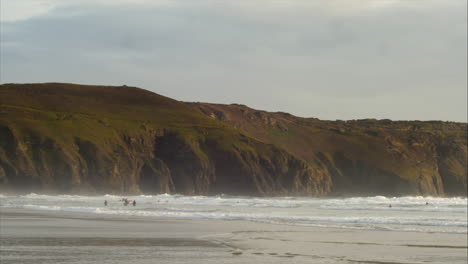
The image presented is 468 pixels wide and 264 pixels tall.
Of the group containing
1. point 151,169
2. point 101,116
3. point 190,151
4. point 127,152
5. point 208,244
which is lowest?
point 208,244

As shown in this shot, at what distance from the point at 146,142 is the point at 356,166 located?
48.0m

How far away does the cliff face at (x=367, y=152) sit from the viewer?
446 feet

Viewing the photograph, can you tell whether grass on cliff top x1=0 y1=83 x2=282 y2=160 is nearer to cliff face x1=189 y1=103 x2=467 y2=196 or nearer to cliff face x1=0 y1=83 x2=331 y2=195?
cliff face x1=0 y1=83 x2=331 y2=195

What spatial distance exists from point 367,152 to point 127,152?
59.2 meters

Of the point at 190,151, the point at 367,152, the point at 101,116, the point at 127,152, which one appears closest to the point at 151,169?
the point at 127,152

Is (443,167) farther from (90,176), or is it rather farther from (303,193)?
(90,176)

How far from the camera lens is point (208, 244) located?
87.4 ft

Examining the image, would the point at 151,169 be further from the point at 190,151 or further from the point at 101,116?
the point at 101,116

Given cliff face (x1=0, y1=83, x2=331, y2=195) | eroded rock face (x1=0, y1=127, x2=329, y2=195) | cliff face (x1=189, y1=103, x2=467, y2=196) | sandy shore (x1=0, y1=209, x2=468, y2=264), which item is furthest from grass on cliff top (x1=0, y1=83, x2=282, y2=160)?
sandy shore (x1=0, y1=209, x2=468, y2=264)

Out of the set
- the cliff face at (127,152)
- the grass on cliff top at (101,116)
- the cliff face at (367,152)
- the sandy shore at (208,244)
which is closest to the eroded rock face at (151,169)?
the cliff face at (127,152)

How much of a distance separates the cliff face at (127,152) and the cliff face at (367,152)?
8531mm

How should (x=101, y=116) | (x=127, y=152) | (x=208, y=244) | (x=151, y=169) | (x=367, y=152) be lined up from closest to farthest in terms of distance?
(x=208, y=244), (x=151, y=169), (x=127, y=152), (x=101, y=116), (x=367, y=152)

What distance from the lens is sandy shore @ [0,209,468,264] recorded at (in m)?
22.3

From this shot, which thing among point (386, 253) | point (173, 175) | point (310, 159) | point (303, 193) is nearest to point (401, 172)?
point (310, 159)
